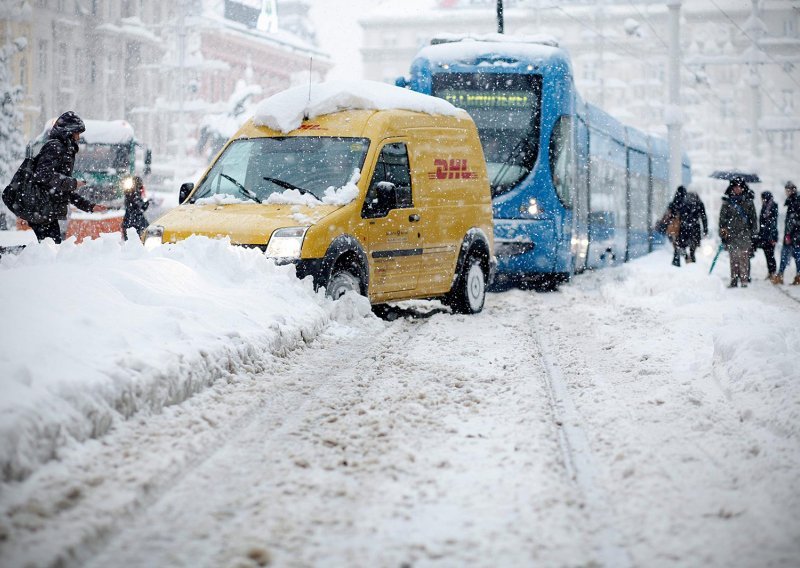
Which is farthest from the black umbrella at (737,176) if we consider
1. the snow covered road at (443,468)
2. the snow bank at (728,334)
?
the snow covered road at (443,468)

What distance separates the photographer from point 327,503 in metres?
4.46

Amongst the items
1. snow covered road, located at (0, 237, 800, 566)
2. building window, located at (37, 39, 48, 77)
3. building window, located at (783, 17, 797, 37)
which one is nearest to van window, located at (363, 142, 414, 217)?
snow covered road, located at (0, 237, 800, 566)

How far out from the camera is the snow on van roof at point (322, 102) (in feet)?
35.4

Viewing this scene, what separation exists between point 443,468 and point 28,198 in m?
6.40

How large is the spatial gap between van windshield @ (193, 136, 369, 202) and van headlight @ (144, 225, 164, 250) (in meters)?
0.72

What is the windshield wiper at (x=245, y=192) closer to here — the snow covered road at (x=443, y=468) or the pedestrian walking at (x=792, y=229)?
the snow covered road at (x=443, y=468)

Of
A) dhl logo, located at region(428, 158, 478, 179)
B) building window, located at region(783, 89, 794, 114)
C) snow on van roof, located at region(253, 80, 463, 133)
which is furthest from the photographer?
building window, located at region(783, 89, 794, 114)

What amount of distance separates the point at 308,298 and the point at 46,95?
49.1 metres

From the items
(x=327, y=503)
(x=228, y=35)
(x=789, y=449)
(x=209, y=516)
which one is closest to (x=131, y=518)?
(x=209, y=516)

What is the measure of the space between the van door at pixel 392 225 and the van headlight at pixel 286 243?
97 cm

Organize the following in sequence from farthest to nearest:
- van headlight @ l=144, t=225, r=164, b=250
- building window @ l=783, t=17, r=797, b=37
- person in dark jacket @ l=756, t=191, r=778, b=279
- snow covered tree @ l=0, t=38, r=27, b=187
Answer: building window @ l=783, t=17, r=797, b=37
snow covered tree @ l=0, t=38, r=27, b=187
person in dark jacket @ l=756, t=191, r=778, b=279
van headlight @ l=144, t=225, r=164, b=250

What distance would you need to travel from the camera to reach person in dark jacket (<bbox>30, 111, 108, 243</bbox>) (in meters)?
10.0

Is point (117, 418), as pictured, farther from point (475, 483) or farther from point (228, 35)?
point (228, 35)

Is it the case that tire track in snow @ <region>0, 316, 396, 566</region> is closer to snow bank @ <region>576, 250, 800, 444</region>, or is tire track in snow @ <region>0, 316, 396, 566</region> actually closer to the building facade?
snow bank @ <region>576, 250, 800, 444</region>
